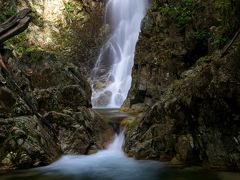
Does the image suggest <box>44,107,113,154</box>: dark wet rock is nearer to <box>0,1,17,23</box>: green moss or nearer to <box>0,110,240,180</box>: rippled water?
<box>0,110,240,180</box>: rippled water

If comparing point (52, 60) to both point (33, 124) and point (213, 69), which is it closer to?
point (33, 124)

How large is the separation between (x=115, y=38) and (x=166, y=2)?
9.98 meters

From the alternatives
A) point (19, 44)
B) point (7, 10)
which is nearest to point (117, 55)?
point (19, 44)

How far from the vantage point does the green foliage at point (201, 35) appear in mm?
15992

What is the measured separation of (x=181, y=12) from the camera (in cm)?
1741

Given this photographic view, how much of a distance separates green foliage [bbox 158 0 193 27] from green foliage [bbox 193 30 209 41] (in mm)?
1017

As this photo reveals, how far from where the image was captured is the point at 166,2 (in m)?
18.4

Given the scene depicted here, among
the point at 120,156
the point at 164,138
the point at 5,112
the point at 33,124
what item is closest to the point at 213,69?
the point at 164,138

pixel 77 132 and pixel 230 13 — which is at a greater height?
pixel 230 13

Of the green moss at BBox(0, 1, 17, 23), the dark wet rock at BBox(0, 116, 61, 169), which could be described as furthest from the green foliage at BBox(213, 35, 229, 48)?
the green moss at BBox(0, 1, 17, 23)

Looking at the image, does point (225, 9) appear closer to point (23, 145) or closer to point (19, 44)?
point (23, 145)

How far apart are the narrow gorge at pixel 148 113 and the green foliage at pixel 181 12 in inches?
1.9

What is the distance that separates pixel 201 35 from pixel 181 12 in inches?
78.5

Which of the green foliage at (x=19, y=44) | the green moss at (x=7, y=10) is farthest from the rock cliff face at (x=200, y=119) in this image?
the green moss at (x=7, y=10)
